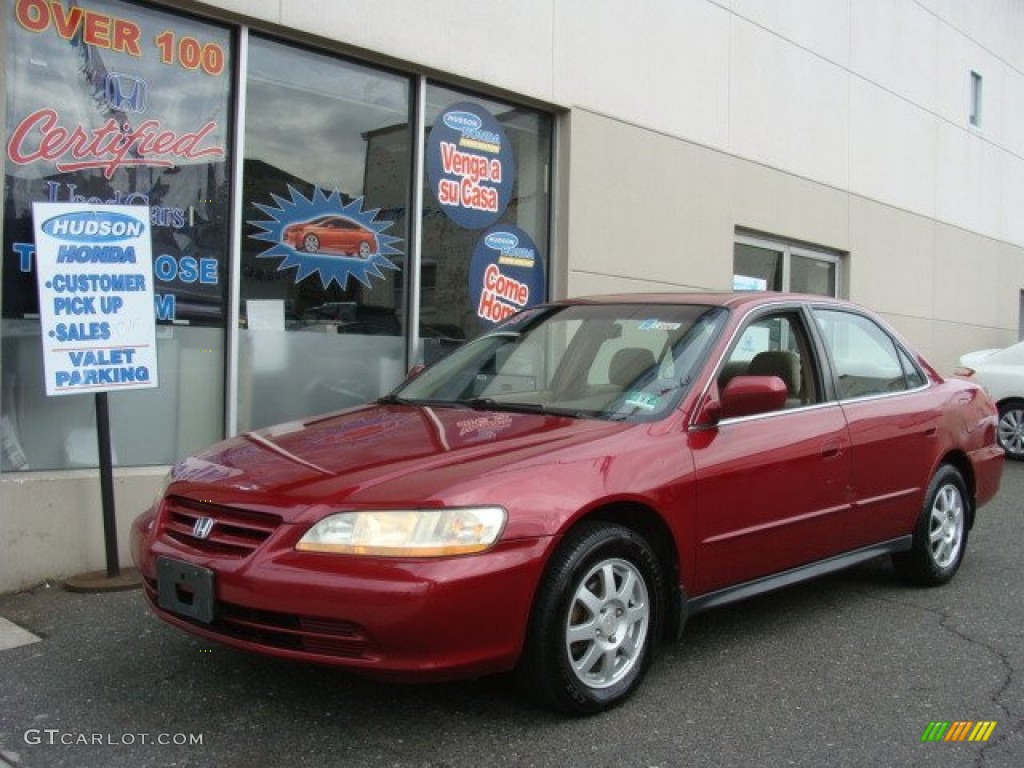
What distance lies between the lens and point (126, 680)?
151 inches

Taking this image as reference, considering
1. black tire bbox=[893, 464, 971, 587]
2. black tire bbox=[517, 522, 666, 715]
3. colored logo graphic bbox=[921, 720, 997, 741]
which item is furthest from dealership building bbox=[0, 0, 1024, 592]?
colored logo graphic bbox=[921, 720, 997, 741]

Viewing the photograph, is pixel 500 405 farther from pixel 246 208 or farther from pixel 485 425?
pixel 246 208

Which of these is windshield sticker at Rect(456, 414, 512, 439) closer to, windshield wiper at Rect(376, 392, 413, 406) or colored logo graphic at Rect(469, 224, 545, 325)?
windshield wiper at Rect(376, 392, 413, 406)

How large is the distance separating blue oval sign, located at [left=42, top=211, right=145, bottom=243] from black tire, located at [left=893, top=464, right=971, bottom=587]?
4484mm

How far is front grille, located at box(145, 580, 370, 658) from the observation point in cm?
297

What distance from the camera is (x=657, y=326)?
4293 millimetres

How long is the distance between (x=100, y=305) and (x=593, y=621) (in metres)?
3.27

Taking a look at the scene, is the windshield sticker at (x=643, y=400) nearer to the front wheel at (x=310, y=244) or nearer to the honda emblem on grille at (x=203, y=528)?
the honda emblem on grille at (x=203, y=528)

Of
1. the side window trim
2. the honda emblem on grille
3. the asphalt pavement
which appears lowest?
the asphalt pavement

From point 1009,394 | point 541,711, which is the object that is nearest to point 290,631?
point 541,711

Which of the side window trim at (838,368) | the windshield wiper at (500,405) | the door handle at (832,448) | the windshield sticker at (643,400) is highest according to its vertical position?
the side window trim at (838,368)

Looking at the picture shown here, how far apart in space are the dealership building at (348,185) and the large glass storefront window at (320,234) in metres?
0.02

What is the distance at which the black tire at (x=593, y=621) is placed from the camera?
3.21 m

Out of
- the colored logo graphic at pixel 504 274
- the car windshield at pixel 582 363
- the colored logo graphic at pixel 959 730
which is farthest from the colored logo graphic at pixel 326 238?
the colored logo graphic at pixel 959 730
